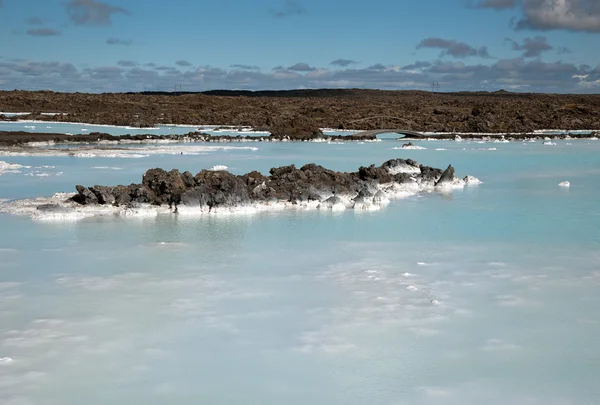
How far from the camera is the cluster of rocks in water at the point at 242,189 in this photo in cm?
928

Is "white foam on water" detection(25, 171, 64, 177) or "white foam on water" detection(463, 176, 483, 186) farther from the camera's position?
"white foam on water" detection(25, 171, 64, 177)

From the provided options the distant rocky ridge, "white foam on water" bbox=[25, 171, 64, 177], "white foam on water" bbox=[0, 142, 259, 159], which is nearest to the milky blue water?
"white foam on water" bbox=[25, 171, 64, 177]

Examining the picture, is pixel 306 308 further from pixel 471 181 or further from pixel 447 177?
pixel 471 181

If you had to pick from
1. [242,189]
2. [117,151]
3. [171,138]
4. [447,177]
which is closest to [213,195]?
[242,189]

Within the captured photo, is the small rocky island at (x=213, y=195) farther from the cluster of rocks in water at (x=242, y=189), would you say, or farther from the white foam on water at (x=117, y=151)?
the white foam on water at (x=117, y=151)

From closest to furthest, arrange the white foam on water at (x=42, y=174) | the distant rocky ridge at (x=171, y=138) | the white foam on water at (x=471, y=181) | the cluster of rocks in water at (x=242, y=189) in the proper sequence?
the cluster of rocks in water at (x=242, y=189) → the white foam on water at (x=471, y=181) → the white foam on water at (x=42, y=174) → the distant rocky ridge at (x=171, y=138)

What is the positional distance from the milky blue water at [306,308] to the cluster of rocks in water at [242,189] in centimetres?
58

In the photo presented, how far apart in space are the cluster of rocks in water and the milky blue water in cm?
58

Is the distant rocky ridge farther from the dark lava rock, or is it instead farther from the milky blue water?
the milky blue water

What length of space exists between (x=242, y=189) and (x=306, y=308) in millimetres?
4584

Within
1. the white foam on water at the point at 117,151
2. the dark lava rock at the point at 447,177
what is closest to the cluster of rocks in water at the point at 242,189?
the dark lava rock at the point at 447,177

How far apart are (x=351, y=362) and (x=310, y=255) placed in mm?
2760

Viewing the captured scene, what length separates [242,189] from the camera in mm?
9500

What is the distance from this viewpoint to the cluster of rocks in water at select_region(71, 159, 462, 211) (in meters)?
9.28
